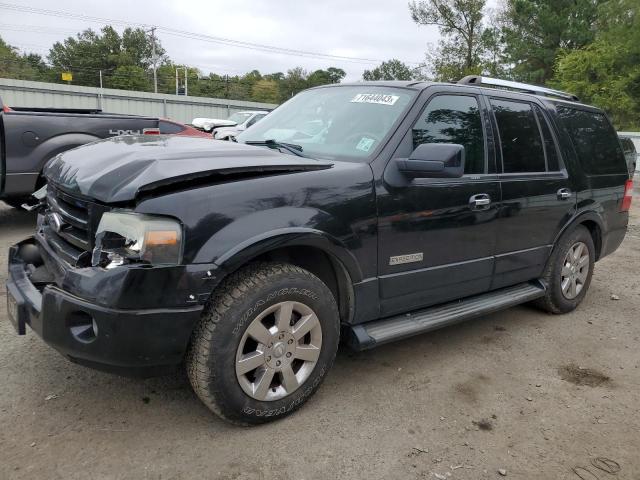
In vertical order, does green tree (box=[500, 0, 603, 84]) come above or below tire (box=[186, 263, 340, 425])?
above

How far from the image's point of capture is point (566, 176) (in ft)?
14.3

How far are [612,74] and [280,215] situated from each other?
3065cm

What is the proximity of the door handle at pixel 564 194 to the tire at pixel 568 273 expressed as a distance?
1.12 ft

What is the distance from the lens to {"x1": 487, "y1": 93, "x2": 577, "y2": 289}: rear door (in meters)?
3.86

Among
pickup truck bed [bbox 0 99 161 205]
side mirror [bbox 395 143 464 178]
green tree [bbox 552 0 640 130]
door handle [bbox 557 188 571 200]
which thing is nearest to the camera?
side mirror [bbox 395 143 464 178]

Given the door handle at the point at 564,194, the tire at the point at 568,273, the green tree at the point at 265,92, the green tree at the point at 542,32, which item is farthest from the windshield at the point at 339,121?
the green tree at the point at 265,92

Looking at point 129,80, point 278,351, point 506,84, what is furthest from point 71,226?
point 129,80

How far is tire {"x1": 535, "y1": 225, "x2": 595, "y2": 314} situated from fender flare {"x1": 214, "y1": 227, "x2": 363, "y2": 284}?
Answer: 7.51ft

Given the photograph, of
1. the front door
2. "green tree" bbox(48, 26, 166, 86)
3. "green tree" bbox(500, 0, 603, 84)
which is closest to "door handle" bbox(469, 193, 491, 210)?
the front door

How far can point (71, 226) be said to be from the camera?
278 centimetres

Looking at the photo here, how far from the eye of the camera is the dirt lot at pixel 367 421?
2494mm

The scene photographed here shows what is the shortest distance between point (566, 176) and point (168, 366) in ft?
11.4

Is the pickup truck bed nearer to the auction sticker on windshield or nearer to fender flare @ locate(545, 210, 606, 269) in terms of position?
the auction sticker on windshield

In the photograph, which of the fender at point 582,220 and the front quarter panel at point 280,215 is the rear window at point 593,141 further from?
the front quarter panel at point 280,215
